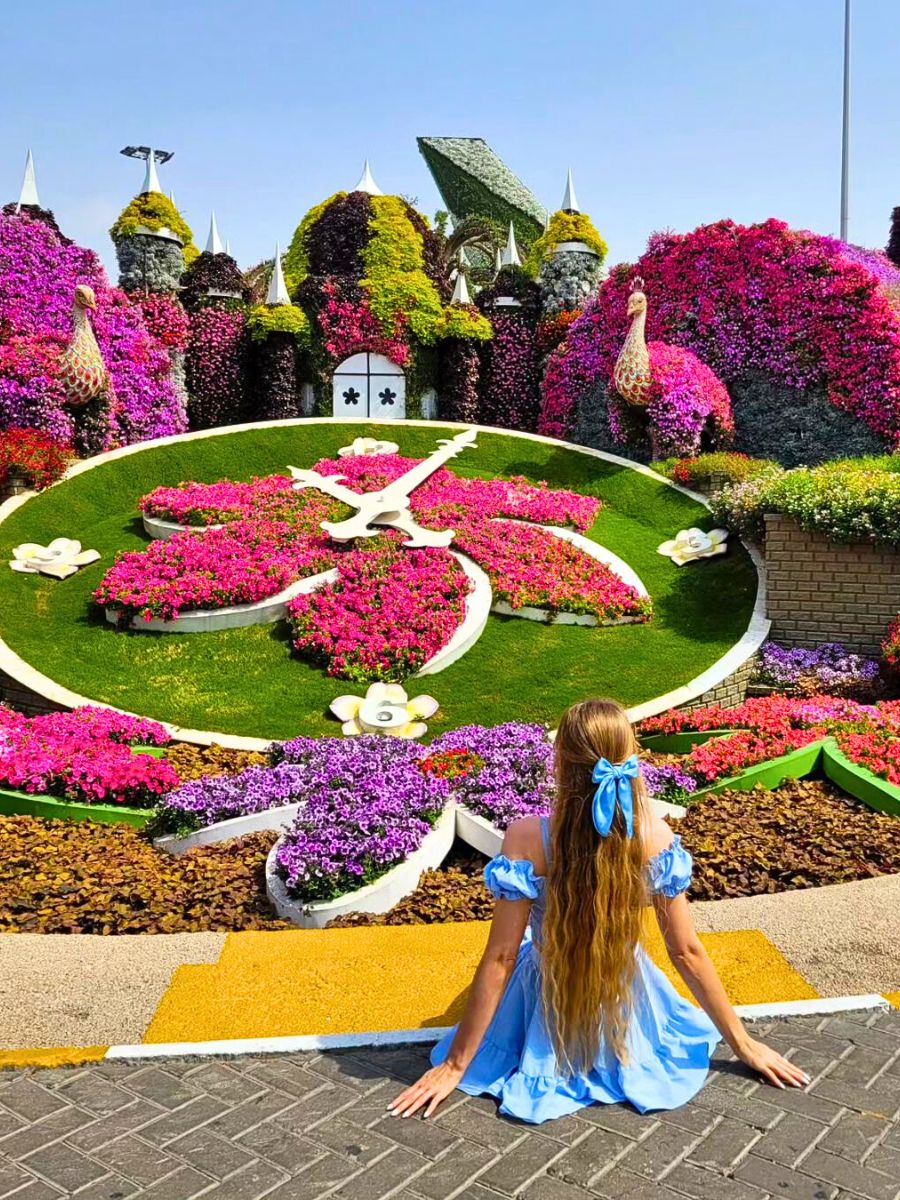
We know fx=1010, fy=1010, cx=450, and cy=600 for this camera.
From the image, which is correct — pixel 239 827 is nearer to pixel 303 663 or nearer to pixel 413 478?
pixel 303 663

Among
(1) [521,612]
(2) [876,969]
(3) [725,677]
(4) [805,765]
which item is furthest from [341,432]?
(2) [876,969]

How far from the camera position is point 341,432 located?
18812 mm

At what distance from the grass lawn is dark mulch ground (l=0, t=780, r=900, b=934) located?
300 centimetres

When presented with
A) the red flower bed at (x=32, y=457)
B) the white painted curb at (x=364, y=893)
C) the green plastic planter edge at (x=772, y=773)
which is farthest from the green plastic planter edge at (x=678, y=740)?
the red flower bed at (x=32, y=457)

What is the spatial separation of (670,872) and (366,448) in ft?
49.4

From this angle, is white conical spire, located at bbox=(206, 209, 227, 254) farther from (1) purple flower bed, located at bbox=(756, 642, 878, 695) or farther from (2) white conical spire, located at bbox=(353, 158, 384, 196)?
(1) purple flower bed, located at bbox=(756, 642, 878, 695)

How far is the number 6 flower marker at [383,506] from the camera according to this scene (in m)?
13.0

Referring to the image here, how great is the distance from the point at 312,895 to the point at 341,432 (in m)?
14.0

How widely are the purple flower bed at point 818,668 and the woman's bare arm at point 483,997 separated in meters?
8.65

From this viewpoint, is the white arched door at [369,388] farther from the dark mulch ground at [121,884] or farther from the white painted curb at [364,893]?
the white painted curb at [364,893]

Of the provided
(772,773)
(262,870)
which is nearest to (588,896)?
(262,870)

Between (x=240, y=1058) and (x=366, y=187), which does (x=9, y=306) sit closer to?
(x=366, y=187)

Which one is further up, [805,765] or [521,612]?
[521,612]

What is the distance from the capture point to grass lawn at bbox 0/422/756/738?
10305 mm
